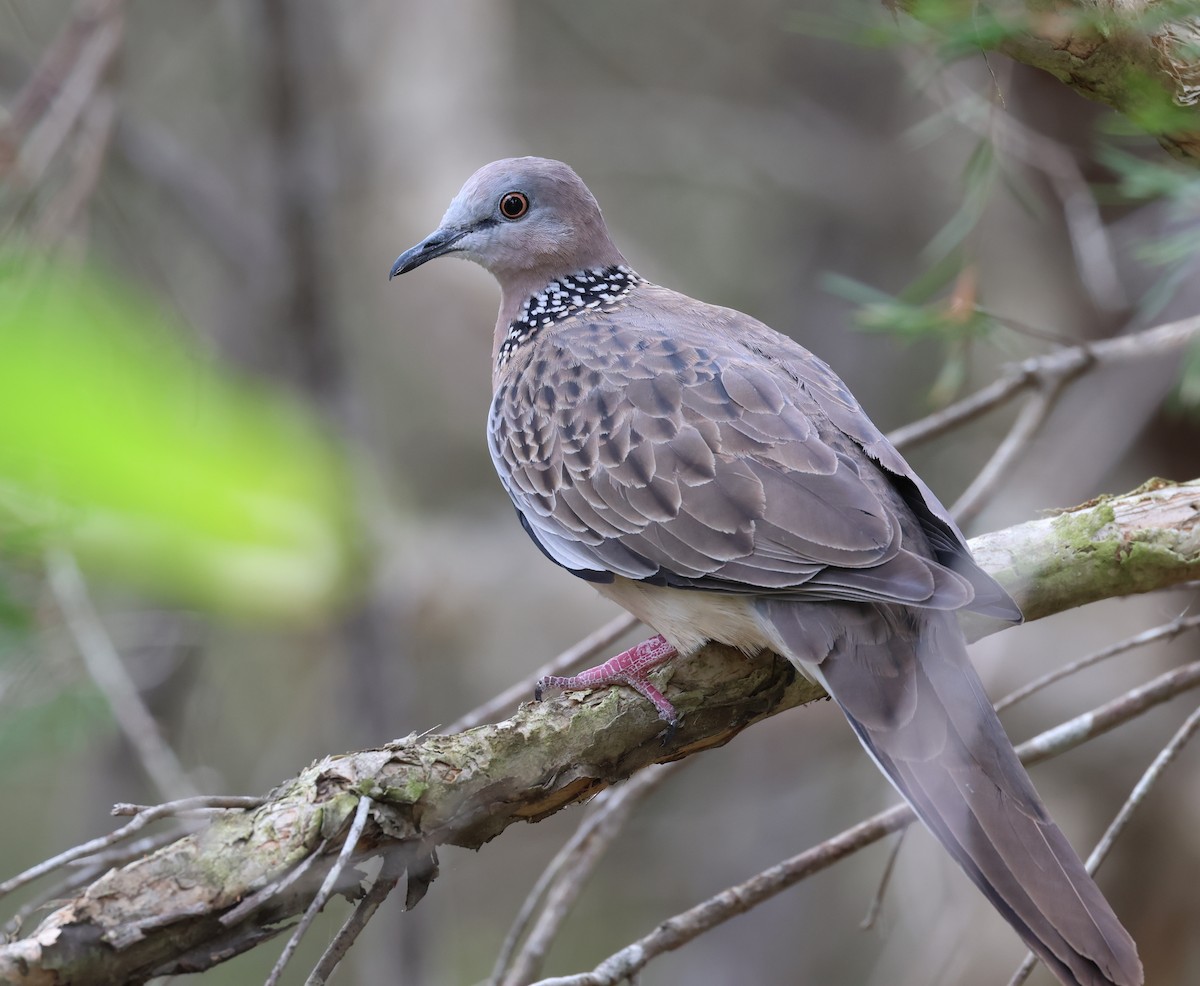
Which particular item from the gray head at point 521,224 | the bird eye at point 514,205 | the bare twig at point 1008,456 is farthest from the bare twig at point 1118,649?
the bird eye at point 514,205

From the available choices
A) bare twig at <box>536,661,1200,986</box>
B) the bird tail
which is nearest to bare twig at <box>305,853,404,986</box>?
bare twig at <box>536,661,1200,986</box>

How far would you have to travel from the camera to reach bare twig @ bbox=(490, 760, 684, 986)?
2607mm

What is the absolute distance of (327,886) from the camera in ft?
5.53

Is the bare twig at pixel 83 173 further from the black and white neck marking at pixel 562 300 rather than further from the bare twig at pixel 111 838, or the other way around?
the bare twig at pixel 111 838

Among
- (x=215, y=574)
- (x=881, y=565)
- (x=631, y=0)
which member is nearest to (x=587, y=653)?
(x=881, y=565)

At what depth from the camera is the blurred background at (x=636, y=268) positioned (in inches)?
156

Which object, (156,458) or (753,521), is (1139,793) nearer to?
(753,521)

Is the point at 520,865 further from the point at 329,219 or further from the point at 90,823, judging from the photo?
the point at 329,219

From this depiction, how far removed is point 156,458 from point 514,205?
132 inches

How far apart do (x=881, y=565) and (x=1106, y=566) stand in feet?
1.70

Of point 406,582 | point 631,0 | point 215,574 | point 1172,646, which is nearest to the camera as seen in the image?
point 215,574

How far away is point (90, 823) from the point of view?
208 inches

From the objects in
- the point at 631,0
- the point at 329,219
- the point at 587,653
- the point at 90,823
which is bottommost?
the point at 90,823

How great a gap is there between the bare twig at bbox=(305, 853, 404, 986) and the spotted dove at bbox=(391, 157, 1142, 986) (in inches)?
28.2
